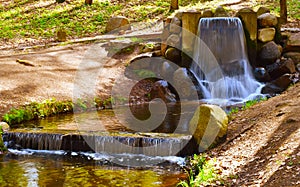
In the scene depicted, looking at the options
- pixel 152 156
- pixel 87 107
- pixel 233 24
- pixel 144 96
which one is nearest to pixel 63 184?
pixel 152 156

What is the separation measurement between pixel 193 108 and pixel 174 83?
224cm

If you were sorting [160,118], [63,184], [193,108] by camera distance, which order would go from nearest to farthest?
1. [63,184]
2. [160,118]
3. [193,108]

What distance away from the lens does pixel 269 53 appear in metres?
16.5

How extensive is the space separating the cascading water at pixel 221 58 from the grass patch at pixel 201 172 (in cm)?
805

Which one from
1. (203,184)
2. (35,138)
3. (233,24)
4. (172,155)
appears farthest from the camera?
(233,24)

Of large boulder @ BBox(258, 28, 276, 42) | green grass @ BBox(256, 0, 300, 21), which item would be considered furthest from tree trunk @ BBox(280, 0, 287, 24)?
large boulder @ BBox(258, 28, 276, 42)

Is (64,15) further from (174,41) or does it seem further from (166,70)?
(166,70)

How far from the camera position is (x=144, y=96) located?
1500cm

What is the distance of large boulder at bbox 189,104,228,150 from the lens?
851 centimetres

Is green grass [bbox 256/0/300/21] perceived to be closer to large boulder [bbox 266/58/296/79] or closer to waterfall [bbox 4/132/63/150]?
large boulder [bbox 266/58/296/79]

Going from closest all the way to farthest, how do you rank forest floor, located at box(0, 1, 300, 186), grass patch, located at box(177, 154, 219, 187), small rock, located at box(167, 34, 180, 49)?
forest floor, located at box(0, 1, 300, 186)
grass patch, located at box(177, 154, 219, 187)
small rock, located at box(167, 34, 180, 49)

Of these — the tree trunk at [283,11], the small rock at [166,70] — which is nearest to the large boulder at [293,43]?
the tree trunk at [283,11]

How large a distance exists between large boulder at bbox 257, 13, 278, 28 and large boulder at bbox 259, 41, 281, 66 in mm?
728

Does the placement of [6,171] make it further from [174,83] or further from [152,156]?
[174,83]
